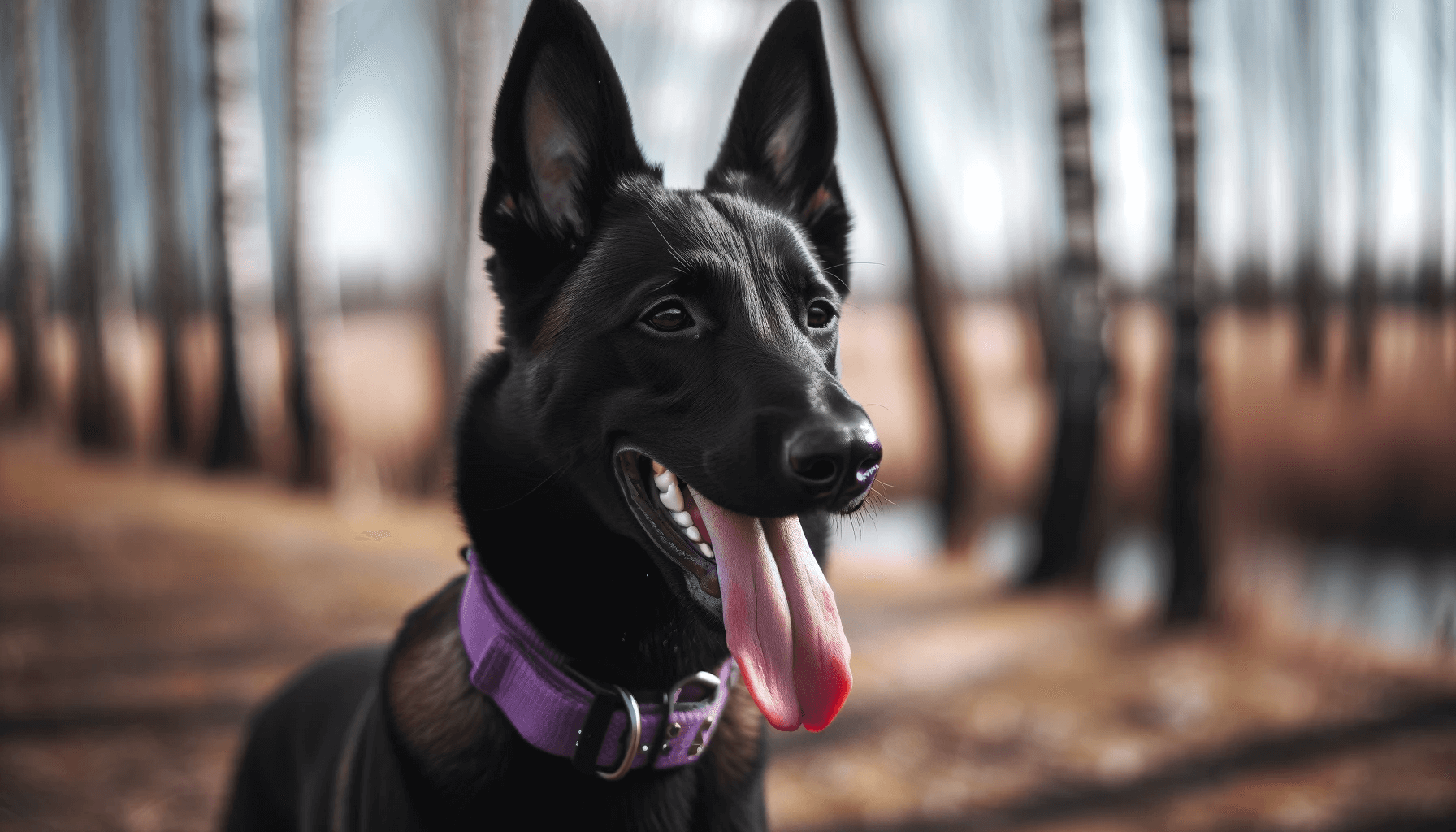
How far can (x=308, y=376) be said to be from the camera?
882 centimetres

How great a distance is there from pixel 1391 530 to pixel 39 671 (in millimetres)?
9019

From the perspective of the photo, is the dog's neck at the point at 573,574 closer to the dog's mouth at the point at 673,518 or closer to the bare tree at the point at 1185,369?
the dog's mouth at the point at 673,518

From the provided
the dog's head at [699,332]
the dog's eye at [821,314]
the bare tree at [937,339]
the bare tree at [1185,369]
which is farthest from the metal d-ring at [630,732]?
the bare tree at [937,339]

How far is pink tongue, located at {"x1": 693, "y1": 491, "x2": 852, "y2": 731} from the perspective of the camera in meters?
1.22

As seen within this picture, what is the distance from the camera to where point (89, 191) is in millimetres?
14680

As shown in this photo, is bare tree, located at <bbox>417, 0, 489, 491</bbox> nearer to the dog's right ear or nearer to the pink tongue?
the dog's right ear

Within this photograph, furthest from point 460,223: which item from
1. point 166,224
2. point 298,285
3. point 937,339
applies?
point 166,224

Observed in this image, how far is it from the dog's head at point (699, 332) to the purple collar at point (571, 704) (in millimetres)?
222

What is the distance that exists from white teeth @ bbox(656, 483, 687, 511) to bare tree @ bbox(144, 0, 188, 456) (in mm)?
10633

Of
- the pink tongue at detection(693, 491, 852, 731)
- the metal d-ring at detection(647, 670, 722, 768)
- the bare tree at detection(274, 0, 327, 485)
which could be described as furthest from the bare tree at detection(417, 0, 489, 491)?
the pink tongue at detection(693, 491, 852, 731)

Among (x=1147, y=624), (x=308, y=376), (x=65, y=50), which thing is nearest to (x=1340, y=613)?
(x=1147, y=624)

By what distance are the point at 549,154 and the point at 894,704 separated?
365 centimetres

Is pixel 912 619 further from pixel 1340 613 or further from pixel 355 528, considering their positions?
pixel 355 528

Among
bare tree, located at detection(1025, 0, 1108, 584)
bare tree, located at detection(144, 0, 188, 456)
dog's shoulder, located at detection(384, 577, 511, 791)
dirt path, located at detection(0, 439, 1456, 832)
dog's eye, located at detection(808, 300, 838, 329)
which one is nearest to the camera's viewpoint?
dog's shoulder, located at detection(384, 577, 511, 791)
